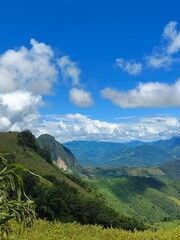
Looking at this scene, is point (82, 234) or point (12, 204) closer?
point (12, 204)

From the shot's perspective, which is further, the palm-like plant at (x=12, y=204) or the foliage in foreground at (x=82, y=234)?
the foliage in foreground at (x=82, y=234)

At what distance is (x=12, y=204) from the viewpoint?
7402 millimetres

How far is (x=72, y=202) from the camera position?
159750 millimetres

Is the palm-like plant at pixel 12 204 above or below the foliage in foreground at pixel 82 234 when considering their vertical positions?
above

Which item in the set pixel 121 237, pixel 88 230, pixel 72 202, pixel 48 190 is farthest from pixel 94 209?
pixel 121 237

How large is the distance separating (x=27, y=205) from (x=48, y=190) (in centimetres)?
15904

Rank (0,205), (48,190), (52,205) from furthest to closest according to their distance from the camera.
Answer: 1. (48,190)
2. (52,205)
3. (0,205)

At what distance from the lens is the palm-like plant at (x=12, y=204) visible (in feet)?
23.9

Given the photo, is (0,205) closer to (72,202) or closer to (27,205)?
(27,205)

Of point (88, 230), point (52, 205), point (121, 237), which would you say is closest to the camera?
point (121, 237)

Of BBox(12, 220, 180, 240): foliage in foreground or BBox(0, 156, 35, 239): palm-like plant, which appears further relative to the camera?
BBox(12, 220, 180, 240): foliage in foreground

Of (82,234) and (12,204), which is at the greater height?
(12,204)

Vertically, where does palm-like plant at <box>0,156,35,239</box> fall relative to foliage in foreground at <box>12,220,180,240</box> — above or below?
above

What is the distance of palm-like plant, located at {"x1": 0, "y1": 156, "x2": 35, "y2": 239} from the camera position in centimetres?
727
